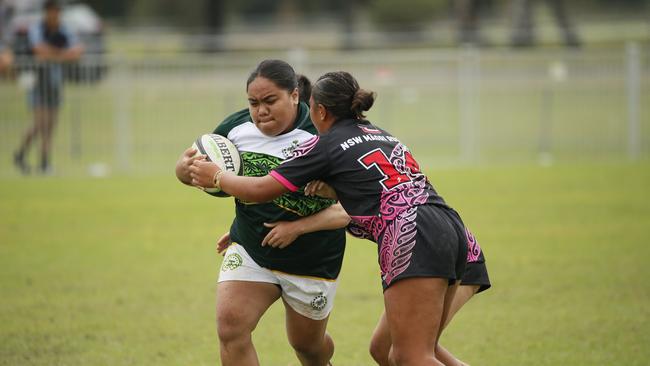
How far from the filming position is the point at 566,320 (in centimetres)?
762

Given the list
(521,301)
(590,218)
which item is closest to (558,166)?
(590,218)

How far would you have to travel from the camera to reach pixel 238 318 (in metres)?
5.21

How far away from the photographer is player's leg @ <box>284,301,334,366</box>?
5.57 meters

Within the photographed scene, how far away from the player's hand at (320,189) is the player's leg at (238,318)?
29.1 inches

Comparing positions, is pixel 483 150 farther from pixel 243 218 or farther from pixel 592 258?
pixel 243 218

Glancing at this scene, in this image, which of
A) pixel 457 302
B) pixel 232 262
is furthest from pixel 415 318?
pixel 232 262

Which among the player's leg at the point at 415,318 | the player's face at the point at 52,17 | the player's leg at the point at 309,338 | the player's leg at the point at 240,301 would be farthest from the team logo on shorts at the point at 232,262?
the player's face at the point at 52,17

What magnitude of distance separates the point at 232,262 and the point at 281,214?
0.41 meters

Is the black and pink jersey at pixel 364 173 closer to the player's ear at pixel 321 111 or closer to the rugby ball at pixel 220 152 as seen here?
the player's ear at pixel 321 111

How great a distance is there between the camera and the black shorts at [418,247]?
462 cm

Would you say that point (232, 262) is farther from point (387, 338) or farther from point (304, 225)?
point (387, 338)

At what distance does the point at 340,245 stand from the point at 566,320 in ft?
9.17

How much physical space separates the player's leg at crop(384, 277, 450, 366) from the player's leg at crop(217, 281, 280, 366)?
0.95m

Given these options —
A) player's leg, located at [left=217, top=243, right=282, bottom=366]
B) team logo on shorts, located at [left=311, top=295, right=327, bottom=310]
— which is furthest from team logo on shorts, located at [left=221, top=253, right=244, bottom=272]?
team logo on shorts, located at [left=311, top=295, right=327, bottom=310]
